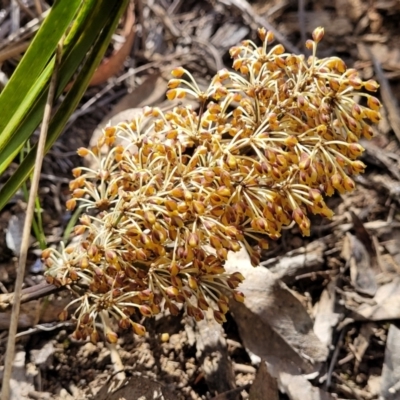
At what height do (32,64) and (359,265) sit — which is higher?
(32,64)

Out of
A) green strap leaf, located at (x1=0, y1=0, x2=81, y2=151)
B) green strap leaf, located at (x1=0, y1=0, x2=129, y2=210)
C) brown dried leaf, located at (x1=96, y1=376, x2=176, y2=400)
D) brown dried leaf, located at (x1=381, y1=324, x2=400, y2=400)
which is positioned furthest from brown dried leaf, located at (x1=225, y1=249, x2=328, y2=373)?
green strap leaf, located at (x1=0, y1=0, x2=81, y2=151)

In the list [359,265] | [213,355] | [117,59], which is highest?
[117,59]

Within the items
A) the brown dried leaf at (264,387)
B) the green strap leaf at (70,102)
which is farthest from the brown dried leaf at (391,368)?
the green strap leaf at (70,102)

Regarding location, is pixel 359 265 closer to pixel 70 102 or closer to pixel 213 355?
pixel 213 355

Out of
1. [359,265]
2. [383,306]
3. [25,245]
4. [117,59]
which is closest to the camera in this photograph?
[25,245]

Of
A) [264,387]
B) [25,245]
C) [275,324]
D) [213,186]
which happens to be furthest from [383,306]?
[25,245]

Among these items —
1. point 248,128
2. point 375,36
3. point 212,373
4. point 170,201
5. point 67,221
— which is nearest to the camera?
point 170,201

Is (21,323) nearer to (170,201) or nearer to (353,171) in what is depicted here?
(170,201)

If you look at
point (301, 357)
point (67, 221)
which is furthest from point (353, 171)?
point (67, 221)

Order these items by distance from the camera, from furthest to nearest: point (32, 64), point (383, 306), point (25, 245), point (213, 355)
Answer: point (383, 306) < point (213, 355) < point (32, 64) < point (25, 245)
